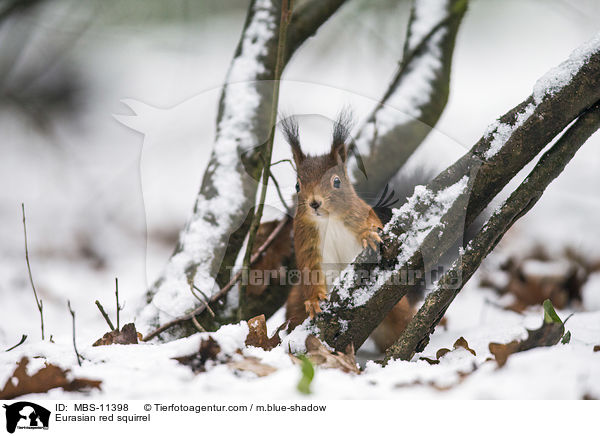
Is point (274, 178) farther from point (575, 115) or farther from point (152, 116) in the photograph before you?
point (575, 115)

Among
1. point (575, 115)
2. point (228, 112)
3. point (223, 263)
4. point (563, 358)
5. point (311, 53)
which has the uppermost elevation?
point (311, 53)

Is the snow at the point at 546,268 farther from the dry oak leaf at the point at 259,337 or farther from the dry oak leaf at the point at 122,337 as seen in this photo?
the dry oak leaf at the point at 122,337

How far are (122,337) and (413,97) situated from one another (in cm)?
63

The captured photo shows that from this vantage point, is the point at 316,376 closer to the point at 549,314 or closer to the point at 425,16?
the point at 549,314

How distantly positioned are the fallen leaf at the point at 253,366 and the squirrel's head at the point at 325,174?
262 millimetres

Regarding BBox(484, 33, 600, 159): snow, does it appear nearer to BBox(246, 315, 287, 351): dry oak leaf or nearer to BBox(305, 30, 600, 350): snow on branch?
BBox(305, 30, 600, 350): snow on branch

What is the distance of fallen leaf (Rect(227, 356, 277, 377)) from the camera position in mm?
530

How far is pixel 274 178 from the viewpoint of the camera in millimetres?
703

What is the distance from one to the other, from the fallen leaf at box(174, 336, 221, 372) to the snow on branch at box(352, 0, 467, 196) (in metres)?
0.33

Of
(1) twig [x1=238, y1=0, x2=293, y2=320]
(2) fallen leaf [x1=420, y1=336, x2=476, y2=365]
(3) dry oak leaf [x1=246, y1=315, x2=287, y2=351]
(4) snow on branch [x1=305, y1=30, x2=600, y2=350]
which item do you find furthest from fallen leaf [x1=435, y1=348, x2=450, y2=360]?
(1) twig [x1=238, y1=0, x2=293, y2=320]

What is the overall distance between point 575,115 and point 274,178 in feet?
1.31

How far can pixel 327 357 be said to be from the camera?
0.56 metres

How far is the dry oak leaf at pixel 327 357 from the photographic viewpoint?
1.79 ft

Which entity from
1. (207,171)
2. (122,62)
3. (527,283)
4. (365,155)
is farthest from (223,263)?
(527,283)
